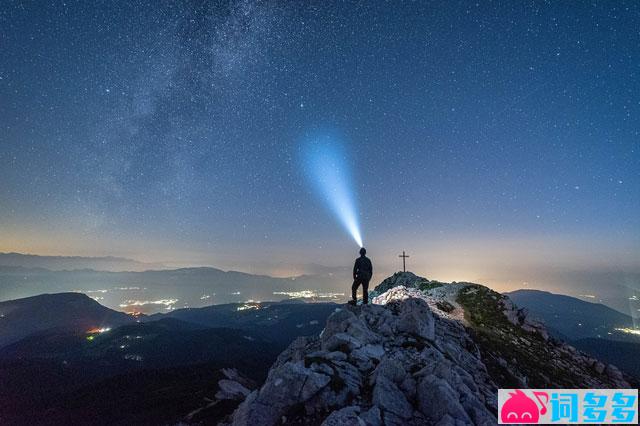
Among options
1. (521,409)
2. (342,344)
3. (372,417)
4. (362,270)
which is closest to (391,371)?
(372,417)

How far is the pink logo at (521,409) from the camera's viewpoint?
17.0 meters

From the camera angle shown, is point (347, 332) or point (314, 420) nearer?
point (314, 420)

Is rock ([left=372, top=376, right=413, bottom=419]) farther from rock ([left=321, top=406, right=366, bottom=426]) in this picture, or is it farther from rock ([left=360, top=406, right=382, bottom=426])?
rock ([left=321, top=406, right=366, bottom=426])

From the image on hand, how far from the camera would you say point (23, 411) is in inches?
5271

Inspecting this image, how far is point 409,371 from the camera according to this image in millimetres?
18328

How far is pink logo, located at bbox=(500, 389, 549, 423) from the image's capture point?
55.9 ft

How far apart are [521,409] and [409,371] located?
6474mm

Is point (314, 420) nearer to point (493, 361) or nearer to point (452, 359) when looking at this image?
point (452, 359)

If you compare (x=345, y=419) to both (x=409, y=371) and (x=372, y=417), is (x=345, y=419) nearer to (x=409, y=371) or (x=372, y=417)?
(x=372, y=417)

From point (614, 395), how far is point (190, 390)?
436 ft

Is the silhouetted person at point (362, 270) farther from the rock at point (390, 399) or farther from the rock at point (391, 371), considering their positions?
the rock at point (390, 399)

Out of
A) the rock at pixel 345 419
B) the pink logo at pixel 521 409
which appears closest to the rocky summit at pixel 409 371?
the rock at pixel 345 419

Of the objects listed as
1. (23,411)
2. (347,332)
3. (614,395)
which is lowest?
(23,411)

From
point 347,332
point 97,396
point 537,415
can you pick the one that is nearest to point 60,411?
point 97,396
